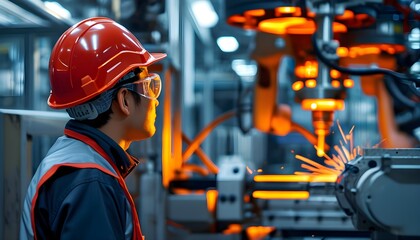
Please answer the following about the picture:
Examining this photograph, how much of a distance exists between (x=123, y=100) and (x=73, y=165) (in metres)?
0.29

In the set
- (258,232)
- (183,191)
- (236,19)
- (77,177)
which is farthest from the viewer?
(258,232)

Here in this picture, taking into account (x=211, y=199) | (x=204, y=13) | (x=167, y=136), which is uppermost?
(x=204, y=13)

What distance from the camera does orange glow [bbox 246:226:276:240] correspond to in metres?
4.86

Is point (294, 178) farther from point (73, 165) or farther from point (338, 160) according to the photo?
point (73, 165)

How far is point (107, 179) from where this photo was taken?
5.21 feet

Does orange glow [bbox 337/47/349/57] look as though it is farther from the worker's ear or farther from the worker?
the worker's ear

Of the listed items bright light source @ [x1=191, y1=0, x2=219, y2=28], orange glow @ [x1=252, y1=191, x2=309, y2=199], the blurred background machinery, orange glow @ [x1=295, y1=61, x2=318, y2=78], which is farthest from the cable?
bright light source @ [x1=191, y1=0, x2=219, y2=28]

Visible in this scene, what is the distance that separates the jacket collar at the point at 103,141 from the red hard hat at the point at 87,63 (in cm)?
8

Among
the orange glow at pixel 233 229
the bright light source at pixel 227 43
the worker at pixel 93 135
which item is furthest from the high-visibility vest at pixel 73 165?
the bright light source at pixel 227 43

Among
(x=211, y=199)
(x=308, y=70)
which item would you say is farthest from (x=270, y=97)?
(x=211, y=199)

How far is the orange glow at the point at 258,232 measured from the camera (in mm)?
4863

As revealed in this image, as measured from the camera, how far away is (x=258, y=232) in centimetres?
492

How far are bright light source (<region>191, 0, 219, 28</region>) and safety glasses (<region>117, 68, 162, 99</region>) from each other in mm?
5684

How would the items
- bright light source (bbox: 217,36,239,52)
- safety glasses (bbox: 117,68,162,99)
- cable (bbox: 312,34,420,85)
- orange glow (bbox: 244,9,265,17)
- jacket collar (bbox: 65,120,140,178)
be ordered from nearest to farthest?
jacket collar (bbox: 65,120,140,178)
safety glasses (bbox: 117,68,162,99)
cable (bbox: 312,34,420,85)
orange glow (bbox: 244,9,265,17)
bright light source (bbox: 217,36,239,52)
